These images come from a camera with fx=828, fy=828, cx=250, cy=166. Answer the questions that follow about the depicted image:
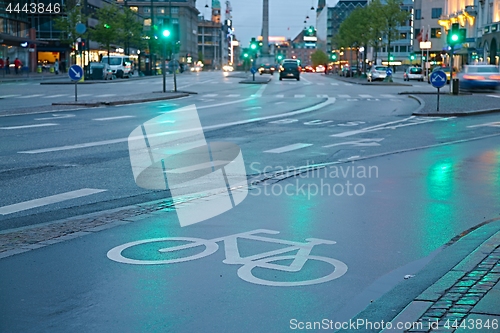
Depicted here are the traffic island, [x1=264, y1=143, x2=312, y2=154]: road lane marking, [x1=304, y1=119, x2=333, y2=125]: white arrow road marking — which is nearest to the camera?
[x1=264, y1=143, x2=312, y2=154]: road lane marking

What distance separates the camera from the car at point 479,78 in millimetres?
44688

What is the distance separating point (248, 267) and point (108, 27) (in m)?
87.7

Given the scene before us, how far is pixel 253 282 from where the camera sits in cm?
612

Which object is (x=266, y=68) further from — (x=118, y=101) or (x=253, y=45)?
(x=118, y=101)

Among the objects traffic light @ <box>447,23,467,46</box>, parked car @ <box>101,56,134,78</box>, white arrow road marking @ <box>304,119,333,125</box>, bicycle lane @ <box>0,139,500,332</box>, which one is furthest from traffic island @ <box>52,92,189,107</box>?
parked car @ <box>101,56,134,78</box>

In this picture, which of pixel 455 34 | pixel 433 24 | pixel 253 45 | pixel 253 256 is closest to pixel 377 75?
pixel 253 45

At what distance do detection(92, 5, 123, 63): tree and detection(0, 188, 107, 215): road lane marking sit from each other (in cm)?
8102

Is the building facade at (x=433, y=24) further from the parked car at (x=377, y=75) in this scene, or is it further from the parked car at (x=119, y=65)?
the parked car at (x=119, y=65)

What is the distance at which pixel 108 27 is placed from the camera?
91.3m

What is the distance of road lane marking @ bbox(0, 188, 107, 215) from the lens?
938cm

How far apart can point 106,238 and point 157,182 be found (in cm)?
391

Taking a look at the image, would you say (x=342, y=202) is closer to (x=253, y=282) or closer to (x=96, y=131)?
(x=253, y=282)

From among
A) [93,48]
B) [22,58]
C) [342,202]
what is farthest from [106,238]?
[93,48]

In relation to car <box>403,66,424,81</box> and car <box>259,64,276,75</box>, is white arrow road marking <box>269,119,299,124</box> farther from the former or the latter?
car <box>259,64,276,75</box>
